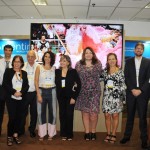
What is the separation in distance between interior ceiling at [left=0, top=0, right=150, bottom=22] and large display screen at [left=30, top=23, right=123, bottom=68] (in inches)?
113

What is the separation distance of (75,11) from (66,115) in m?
5.44

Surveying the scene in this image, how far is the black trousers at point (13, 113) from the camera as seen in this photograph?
354 cm

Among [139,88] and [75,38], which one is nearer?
[139,88]

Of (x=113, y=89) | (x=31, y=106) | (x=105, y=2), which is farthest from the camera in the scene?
(x=105, y=2)

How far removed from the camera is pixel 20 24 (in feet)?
32.3

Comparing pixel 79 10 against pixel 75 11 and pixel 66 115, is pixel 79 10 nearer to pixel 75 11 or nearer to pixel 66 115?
pixel 75 11

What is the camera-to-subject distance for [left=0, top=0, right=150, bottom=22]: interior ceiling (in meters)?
7.48

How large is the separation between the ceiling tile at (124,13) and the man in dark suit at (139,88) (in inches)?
195

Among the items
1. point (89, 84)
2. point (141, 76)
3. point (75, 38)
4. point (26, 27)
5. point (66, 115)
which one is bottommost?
point (66, 115)

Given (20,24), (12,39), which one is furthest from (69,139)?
(20,24)

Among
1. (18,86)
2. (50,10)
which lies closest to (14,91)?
(18,86)

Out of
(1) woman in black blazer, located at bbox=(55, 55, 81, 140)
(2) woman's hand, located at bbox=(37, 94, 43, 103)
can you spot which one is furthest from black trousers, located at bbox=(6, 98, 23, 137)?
(1) woman in black blazer, located at bbox=(55, 55, 81, 140)

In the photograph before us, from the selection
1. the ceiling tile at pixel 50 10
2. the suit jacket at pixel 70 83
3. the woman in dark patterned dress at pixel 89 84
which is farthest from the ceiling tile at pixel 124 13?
the suit jacket at pixel 70 83

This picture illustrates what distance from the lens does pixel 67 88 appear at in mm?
3861
